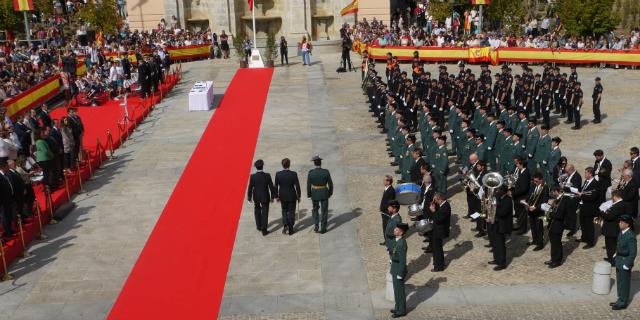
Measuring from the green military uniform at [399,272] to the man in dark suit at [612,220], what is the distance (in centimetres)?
399

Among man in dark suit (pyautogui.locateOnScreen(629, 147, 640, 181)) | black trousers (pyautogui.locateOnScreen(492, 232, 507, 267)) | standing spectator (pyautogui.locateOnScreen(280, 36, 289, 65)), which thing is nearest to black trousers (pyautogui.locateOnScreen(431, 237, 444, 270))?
black trousers (pyautogui.locateOnScreen(492, 232, 507, 267))

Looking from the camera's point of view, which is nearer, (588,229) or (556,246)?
(556,246)

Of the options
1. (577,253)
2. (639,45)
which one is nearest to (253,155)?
(577,253)

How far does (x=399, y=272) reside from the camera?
11.0 metres

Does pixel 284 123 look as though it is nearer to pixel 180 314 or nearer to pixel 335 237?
pixel 335 237

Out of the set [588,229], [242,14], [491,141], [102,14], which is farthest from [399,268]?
[242,14]

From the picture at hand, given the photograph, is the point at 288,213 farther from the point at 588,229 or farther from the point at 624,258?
the point at 624,258

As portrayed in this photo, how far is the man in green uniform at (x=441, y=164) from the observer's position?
16.2 metres

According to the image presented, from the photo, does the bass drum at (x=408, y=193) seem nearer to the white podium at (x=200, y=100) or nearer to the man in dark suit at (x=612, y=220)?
the man in dark suit at (x=612, y=220)

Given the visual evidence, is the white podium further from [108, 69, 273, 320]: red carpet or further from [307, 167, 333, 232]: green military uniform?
[307, 167, 333, 232]: green military uniform

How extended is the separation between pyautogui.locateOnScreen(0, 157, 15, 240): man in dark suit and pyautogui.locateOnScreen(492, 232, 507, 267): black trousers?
950cm

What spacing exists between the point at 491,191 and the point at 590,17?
2821cm

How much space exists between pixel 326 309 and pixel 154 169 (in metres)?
9.56

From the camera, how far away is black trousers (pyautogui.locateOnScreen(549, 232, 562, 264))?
12820mm
